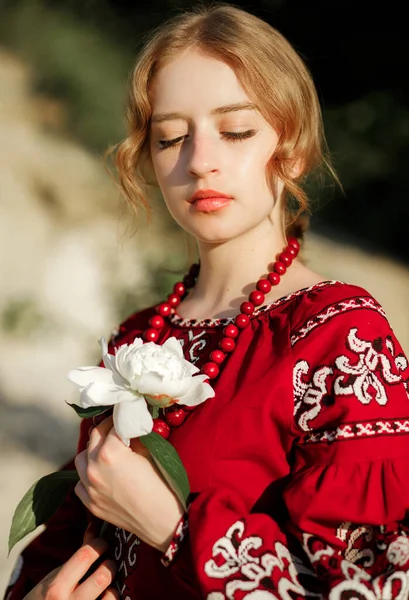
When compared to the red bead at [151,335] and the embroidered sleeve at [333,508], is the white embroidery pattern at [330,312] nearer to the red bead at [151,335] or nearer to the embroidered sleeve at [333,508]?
the embroidered sleeve at [333,508]

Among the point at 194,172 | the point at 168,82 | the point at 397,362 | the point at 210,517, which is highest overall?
the point at 168,82

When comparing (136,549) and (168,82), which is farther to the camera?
(168,82)

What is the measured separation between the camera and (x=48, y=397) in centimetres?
348

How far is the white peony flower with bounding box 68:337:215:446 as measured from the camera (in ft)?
3.48

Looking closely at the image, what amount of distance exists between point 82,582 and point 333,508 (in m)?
0.51

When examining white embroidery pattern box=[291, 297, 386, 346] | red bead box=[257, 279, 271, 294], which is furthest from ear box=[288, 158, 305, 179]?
white embroidery pattern box=[291, 297, 386, 346]

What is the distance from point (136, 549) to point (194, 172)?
66cm

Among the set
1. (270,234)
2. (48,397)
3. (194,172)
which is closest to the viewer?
(194,172)

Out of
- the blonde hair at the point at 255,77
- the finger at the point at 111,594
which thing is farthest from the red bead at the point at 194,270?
the finger at the point at 111,594

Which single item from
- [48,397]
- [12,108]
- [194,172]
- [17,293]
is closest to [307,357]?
[194,172]

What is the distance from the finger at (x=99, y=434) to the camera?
3.87 ft

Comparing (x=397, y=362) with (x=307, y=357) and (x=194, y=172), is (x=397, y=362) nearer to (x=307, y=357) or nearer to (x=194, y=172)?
(x=307, y=357)

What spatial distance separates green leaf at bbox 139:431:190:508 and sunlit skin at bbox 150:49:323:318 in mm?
361

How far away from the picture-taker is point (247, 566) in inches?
39.5
